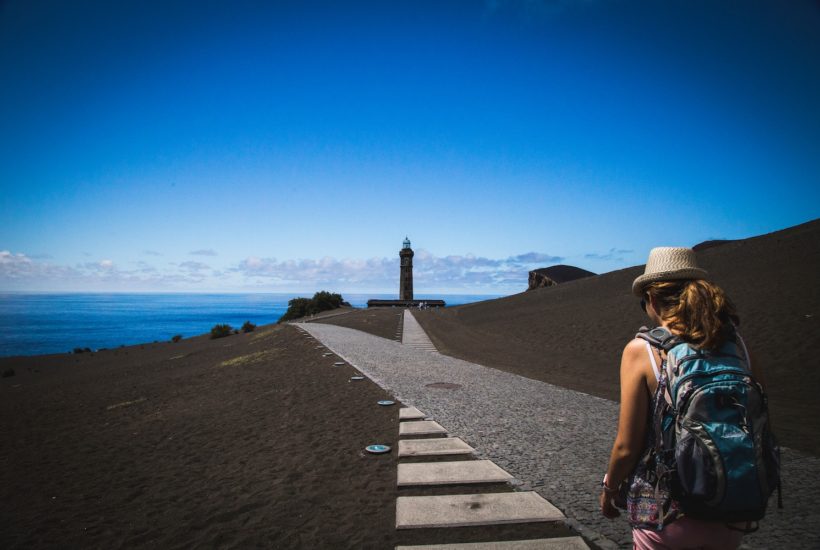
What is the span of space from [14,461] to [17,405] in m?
7.61

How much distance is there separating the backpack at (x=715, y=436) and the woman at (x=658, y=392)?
5 cm

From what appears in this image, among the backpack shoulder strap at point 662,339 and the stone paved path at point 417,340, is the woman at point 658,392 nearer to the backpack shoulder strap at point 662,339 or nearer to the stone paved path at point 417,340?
the backpack shoulder strap at point 662,339

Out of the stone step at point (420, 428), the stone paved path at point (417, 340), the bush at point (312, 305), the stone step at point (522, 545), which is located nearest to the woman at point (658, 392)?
the stone step at point (522, 545)

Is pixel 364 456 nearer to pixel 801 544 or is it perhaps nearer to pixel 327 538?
pixel 327 538

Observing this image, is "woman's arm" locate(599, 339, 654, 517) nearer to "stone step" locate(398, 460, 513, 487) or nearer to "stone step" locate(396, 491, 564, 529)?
"stone step" locate(396, 491, 564, 529)

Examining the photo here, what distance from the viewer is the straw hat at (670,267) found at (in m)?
1.95

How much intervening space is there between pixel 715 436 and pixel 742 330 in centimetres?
1960

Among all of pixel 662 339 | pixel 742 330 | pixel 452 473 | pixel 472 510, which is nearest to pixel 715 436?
pixel 662 339

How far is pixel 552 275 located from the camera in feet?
235

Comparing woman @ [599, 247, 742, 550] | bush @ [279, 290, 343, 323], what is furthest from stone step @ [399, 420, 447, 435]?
bush @ [279, 290, 343, 323]

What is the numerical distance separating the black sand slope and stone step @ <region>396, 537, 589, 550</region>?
487cm

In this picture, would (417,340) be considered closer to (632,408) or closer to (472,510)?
(472,510)

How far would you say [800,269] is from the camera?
20.2 m

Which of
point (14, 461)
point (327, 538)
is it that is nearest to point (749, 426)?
point (327, 538)
